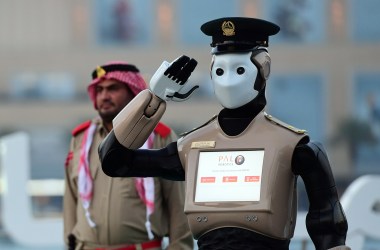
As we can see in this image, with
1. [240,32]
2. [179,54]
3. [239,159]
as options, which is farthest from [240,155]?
[179,54]

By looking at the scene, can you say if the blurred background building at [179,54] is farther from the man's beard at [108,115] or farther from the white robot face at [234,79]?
the white robot face at [234,79]

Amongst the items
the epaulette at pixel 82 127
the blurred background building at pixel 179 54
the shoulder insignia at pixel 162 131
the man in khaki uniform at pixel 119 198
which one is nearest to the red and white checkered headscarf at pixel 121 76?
the man in khaki uniform at pixel 119 198

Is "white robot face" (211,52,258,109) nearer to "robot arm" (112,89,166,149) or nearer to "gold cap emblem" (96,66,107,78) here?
"robot arm" (112,89,166,149)

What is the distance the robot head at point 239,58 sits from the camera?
486cm

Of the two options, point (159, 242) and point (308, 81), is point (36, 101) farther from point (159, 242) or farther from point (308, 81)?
point (159, 242)

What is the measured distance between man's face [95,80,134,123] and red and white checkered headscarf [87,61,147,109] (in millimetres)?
24

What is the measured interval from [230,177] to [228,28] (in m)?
0.54

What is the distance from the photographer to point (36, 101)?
55.3 m

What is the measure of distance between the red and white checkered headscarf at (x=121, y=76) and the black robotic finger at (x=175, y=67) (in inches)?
61.1

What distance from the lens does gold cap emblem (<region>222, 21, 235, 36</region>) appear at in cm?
492

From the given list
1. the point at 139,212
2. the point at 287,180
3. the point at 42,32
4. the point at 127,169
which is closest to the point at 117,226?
the point at 139,212

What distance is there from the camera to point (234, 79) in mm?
4855

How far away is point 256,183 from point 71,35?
53534 millimetres

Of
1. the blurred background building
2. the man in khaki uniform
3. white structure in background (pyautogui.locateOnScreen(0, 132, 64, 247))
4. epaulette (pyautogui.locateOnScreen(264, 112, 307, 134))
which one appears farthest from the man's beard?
A: the blurred background building
